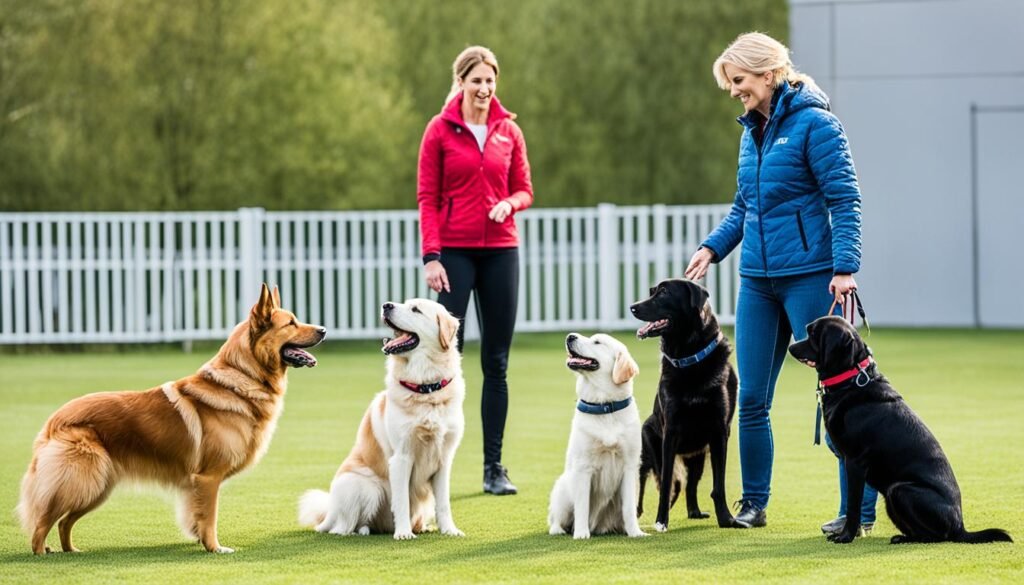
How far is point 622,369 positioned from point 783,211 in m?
0.85

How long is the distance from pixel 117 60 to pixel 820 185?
12574 millimetres

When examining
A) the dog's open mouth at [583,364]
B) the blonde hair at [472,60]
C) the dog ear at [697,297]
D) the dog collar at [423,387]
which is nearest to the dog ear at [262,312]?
the dog collar at [423,387]

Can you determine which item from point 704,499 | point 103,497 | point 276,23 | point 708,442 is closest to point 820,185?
point 708,442

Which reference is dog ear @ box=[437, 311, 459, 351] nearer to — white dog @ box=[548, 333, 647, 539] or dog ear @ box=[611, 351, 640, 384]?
white dog @ box=[548, 333, 647, 539]

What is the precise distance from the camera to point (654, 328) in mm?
5570

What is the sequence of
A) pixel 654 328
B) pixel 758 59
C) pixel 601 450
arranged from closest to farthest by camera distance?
pixel 758 59, pixel 601 450, pixel 654 328

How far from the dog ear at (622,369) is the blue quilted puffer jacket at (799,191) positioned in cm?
59

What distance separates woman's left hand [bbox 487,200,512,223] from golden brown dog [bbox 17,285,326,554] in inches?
53.5

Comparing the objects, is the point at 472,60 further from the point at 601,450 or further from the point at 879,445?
the point at 879,445

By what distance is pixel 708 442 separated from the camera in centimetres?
572

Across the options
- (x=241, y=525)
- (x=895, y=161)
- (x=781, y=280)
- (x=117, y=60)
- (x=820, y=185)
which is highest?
(x=117, y=60)

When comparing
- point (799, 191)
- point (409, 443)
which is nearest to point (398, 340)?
point (409, 443)

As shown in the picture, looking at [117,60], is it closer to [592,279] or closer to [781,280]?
[592,279]

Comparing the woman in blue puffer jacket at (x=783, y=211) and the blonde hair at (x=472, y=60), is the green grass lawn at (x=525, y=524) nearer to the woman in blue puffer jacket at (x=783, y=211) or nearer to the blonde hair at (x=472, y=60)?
the woman in blue puffer jacket at (x=783, y=211)
